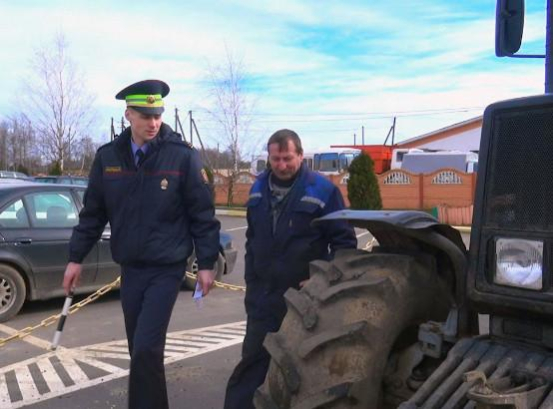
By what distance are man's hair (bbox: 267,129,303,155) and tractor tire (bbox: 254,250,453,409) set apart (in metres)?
1.04

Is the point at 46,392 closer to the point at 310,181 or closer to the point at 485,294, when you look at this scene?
the point at 310,181

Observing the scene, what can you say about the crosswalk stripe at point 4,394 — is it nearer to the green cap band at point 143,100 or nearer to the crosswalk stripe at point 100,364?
the crosswalk stripe at point 100,364

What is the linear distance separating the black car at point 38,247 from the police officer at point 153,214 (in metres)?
3.91

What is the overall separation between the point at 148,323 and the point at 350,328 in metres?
1.34

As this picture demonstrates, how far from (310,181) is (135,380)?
4.97ft

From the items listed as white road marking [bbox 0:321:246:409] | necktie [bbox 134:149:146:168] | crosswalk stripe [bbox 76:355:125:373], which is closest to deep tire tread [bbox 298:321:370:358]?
necktie [bbox 134:149:146:168]

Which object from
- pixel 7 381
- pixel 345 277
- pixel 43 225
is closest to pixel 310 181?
pixel 345 277

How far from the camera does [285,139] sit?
412 cm

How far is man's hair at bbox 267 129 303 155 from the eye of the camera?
412cm

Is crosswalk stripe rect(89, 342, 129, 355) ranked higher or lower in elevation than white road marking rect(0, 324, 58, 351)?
higher

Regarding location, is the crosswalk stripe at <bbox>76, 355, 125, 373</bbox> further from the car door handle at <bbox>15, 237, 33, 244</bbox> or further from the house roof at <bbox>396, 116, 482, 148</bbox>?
the house roof at <bbox>396, 116, 482, 148</bbox>

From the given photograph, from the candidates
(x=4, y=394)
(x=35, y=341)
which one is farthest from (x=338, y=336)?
(x=35, y=341)

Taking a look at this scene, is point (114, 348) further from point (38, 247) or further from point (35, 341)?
point (38, 247)

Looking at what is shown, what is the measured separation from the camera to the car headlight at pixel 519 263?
8.64ft
